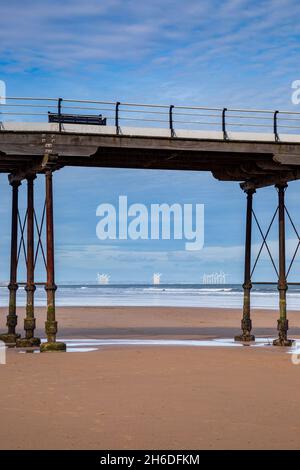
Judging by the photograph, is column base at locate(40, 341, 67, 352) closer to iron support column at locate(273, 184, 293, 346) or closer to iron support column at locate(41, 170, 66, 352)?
iron support column at locate(41, 170, 66, 352)

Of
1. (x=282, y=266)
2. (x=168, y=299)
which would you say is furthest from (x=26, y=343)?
(x=168, y=299)

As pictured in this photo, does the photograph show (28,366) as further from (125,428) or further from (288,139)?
(288,139)

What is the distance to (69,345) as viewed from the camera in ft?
72.4

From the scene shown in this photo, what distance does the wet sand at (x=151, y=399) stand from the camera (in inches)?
380

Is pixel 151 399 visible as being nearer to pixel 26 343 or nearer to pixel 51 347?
pixel 51 347

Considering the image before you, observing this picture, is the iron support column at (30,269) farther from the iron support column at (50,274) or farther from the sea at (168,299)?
the sea at (168,299)

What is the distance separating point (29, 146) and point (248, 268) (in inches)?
332

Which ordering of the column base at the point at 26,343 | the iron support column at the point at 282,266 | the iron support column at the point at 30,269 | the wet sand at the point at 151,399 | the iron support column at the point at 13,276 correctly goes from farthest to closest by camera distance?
the iron support column at the point at 13,276 → the iron support column at the point at 282,266 → the column base at the point at 26,343 → the iron support column at the point at 30,269 → the wet sand at the point at 151,399

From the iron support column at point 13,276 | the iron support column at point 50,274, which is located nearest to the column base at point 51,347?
the iron support column at point 50,274

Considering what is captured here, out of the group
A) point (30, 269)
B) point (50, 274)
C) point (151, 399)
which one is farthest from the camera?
point (30, 269)

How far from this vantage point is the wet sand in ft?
31.6

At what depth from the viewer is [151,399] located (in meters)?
12.4

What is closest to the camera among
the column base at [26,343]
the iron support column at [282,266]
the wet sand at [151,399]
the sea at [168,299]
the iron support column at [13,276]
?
the wet sand at [151,399]

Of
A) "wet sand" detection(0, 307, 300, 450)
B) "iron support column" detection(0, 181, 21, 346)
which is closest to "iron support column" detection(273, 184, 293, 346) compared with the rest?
"wet sand" detection(0, 307, 300, 450)
